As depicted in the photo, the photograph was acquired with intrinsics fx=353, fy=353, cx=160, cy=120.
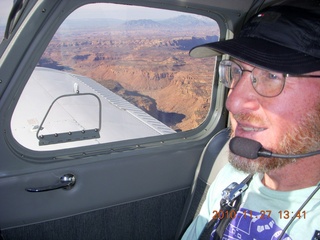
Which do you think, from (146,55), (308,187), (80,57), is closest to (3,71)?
(80,57)

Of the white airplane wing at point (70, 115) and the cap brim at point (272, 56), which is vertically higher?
the cap brim at point (272, 56)

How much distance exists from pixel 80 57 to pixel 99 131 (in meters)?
0.44

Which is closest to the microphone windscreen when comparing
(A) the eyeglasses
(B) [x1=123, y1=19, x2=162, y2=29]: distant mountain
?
(A) the eyeglasses

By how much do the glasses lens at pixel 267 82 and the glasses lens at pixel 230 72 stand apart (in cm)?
10

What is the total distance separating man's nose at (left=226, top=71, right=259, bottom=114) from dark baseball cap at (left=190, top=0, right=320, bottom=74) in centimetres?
12

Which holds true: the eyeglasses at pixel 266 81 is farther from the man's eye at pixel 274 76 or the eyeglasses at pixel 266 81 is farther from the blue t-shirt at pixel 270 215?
the blue t-shirt at pixel 270 215

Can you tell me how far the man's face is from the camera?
3.94 feet

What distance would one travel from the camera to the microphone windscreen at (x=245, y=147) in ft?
3.98

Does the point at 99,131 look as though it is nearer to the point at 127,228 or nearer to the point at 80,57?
the point at 80,57

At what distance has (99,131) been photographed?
208 cm

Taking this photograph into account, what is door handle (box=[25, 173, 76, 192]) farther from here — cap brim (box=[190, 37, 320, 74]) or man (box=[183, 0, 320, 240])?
cap brim (box=[190, 37, 320, 74])

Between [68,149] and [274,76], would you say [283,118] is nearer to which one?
[274,76]

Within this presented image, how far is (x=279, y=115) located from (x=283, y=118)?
2cm

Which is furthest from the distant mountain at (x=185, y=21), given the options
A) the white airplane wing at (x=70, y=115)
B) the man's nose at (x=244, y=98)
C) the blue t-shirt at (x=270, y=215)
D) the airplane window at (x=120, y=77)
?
the blue t-shirt at (x=270, y=215)
